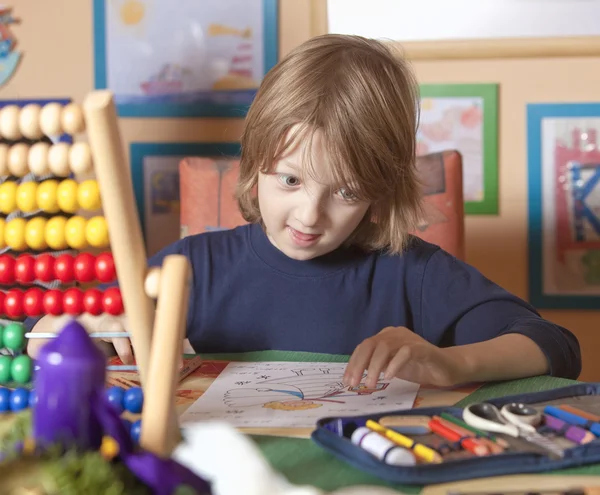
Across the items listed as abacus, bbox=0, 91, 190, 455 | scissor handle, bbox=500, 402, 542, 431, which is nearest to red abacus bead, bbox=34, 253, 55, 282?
abacus, bbox=0, 91, 190, 455

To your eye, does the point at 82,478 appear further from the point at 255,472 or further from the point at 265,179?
the point at 265,179

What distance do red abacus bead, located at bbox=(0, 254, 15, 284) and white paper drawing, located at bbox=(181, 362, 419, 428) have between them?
0.21m

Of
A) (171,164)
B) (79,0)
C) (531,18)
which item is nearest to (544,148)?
(531,18)

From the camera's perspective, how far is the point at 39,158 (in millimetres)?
666

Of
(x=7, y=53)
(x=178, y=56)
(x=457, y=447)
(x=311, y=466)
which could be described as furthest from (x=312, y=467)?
(x=7, y=53)

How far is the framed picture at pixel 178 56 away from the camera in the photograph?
82.0 inches

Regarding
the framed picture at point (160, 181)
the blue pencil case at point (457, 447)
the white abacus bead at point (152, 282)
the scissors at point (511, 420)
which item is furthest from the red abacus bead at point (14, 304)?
the framed picture at point (160, 181)

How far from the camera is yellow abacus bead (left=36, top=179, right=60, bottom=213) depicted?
69 cm

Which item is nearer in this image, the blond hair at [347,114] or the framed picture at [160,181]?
the blond hair at [347,114]

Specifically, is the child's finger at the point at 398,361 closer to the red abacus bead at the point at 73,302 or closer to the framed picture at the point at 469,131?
the red abacus bead at the point at 73,302

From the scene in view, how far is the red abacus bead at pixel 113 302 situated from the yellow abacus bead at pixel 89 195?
8 cm

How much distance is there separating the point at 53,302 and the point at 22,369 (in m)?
0.07

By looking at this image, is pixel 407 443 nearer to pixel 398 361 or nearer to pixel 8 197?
pixel 398 361

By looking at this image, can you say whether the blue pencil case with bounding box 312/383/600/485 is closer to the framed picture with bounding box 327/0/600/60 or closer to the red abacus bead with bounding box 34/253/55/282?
the red abacus bead with bounding box 34/253/55/282
